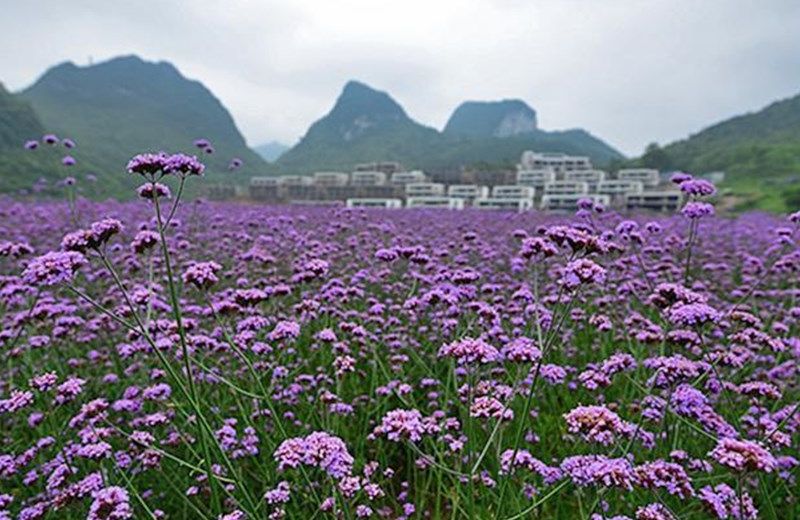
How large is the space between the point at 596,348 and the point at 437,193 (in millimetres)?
95872

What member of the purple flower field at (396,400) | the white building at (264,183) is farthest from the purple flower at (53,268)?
the white building at (264,183)

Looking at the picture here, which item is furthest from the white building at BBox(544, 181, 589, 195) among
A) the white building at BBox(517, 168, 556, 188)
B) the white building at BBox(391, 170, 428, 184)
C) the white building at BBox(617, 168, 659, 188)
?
the white building at BBox(391, 170, 428, 184)

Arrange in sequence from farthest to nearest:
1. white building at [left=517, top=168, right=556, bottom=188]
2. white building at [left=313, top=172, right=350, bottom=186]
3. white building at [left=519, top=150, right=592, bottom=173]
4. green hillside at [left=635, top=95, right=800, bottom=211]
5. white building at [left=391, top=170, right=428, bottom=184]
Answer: white building at [left=519, top=150, right=592, bottom=173], white building at [left=391, top=170, right=428, bottom=184], white building at [left=313, top=172, right=350, bottom=186], white building at [left=517, top=168, right=556, bottom=188], green hillside at [left=635, top=95, right=800, bottom=211]

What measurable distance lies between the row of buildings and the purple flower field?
220ft

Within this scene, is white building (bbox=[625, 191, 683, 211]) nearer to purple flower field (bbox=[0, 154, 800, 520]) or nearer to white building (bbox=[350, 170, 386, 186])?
white building (bbox=[350, 170, 386, 186])

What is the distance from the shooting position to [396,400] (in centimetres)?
542

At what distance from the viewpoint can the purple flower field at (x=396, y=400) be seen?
8.80 ft

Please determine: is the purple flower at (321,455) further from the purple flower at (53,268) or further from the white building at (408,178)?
the white building at (408,178)

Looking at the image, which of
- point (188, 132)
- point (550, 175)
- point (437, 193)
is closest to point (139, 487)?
point (437, 193)

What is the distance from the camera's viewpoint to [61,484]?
11.0 feet

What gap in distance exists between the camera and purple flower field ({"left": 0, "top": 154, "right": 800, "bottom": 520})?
2682 millimetres

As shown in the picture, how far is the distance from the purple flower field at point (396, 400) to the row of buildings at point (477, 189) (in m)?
67.0

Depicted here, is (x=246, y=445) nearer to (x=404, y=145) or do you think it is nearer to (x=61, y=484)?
(x=61, y=484)

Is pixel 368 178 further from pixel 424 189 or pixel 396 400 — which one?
pixel 396 400
